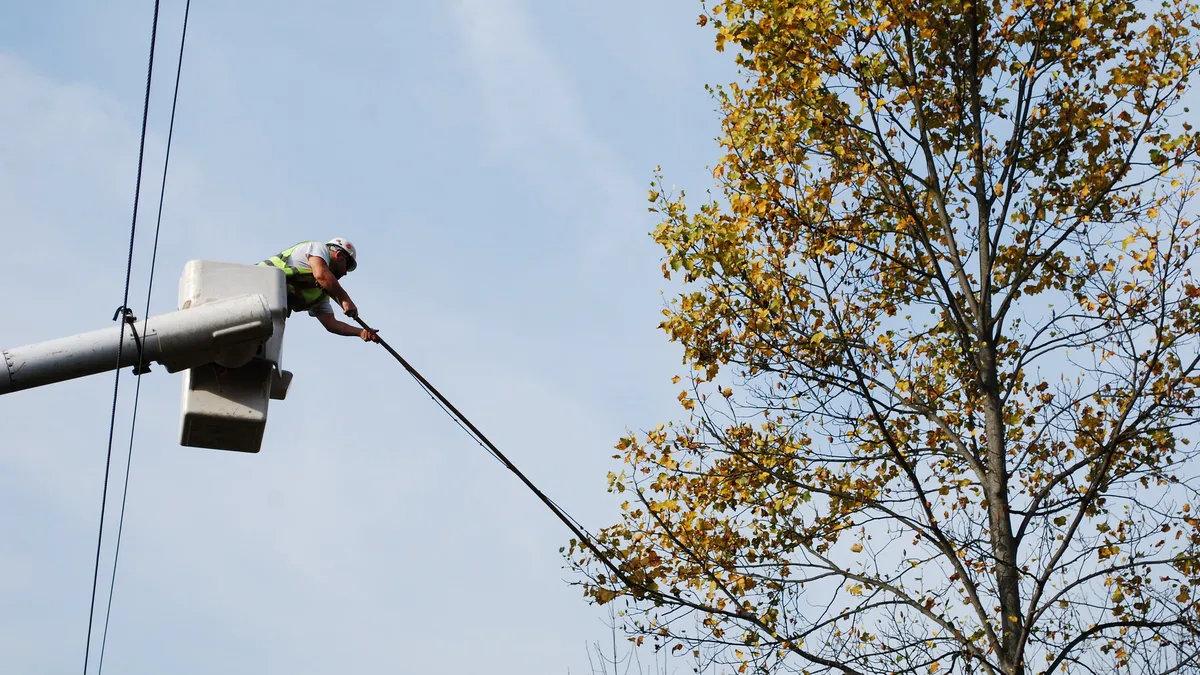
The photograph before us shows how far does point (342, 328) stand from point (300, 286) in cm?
36

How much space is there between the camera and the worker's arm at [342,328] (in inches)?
288

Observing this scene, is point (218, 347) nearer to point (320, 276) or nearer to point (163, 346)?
point (163, 346)

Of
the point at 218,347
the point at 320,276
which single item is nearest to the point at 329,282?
the point at 320,276

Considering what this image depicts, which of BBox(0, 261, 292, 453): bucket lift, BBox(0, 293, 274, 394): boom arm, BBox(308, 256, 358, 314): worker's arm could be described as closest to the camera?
BBox(0, 293, 274, 394): boom arm

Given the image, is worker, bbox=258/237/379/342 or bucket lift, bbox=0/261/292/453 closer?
bucket lift, bbox=0/261/292/453

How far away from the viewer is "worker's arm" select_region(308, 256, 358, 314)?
721cm

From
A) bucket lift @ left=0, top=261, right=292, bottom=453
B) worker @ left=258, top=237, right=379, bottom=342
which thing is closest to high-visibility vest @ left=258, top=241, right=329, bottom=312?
worker @ left=258, top=237, right=379, bottom=342

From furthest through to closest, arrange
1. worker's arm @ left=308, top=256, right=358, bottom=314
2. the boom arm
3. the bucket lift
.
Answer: worker's arm @ left=308, top=256, right=358, bottom=314, the bucket lift, the boom arm

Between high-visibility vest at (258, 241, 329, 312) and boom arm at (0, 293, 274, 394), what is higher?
high-visibility vest at (258, 241, 329, 312)

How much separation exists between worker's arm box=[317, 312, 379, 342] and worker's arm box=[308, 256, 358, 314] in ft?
0.47

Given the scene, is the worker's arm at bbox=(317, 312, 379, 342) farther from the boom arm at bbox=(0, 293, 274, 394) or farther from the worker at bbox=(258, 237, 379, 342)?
the boom arm at bbox=(0, 293, 274, 394)

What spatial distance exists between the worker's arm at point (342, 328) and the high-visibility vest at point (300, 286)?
0.12 m

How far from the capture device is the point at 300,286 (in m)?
7.42

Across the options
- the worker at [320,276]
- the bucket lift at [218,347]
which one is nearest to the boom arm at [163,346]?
the bucket lift at [218,347]
